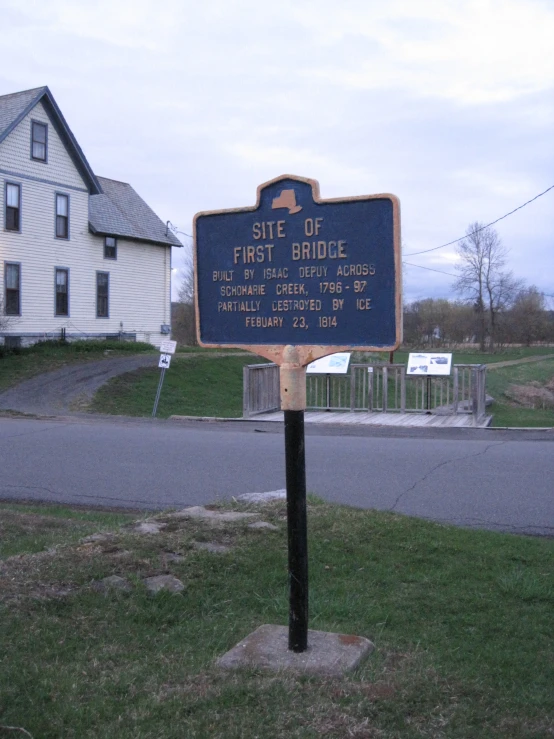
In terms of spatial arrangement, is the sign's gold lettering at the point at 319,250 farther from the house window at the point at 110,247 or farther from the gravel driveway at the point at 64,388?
the house window at the point at 110,247

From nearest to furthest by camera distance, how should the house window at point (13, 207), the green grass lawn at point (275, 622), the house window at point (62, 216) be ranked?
the green grass lawn at point (275, 622)
the house window at point (13, 207)
the house window at point (62, 216)

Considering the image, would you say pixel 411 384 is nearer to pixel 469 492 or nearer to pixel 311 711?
pixel 469 492

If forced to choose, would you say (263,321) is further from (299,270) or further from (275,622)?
(275,622)

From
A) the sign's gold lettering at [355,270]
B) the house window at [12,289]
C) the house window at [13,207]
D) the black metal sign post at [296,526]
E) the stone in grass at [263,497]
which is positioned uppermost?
the house window at [13,207]

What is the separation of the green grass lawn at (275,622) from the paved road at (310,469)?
6.11 feet

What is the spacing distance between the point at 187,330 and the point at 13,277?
2836 cm

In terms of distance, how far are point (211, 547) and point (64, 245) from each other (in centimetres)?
2800

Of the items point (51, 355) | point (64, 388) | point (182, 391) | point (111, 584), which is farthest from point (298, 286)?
point (51, 355)

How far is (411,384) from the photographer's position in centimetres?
3164

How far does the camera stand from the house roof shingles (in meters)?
30.5

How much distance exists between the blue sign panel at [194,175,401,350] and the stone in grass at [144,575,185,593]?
1708 mm

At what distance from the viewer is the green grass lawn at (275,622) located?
150 inches

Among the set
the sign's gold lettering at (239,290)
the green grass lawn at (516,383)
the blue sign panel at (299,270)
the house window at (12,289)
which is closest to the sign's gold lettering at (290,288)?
the blue sign panel at (299,270)

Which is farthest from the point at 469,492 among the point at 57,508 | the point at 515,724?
the point at 515,724
